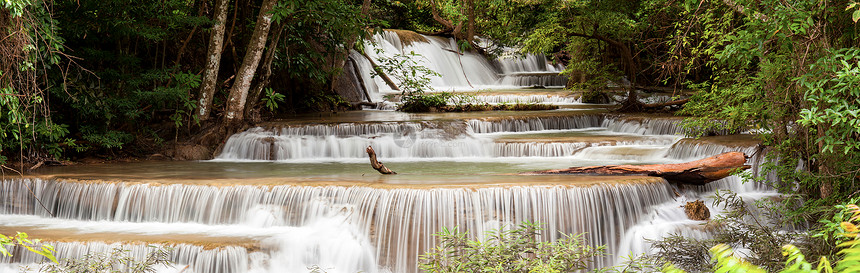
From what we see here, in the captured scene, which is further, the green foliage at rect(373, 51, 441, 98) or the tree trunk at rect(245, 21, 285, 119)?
the green foliage at rect(373, 51, 441, 98)

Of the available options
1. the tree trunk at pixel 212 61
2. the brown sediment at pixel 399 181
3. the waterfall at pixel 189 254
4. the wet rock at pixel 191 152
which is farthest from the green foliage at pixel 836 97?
the wet rock at pixel 191 152

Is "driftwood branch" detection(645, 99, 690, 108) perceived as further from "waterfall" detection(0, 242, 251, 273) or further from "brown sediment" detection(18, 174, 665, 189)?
"waterfall" detection(0, 242, 251, 273)

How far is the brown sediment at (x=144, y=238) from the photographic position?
24.4 ft

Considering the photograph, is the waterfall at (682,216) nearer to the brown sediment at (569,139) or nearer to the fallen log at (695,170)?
the fallen log at (695,170)

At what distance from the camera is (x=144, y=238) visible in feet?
25.3

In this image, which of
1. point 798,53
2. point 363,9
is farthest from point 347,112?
point 798,53

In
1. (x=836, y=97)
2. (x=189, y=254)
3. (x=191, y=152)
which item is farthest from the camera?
(x=191, y=152)

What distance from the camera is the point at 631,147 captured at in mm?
12250

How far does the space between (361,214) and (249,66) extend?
5873 millimetres

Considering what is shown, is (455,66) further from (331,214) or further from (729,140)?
(331,214)

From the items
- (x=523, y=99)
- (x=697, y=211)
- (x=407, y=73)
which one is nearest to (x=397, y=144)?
(x=407, y=73)

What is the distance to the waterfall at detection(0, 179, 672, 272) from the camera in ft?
25.5

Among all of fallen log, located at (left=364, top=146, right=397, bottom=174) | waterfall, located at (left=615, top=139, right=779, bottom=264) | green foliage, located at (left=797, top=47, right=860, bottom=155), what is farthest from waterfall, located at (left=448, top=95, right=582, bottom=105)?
green foliage, located at (left=797, top=47, right=860, bottom=155)

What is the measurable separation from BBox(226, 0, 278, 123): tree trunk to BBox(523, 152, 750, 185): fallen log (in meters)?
6.22
